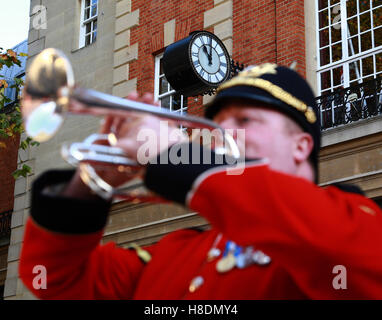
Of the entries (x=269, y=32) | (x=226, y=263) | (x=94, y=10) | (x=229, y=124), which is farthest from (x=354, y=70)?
(x=226, y=263)

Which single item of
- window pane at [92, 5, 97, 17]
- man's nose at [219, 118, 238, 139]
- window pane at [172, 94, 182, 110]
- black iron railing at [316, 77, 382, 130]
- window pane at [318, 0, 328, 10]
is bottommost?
man's nose at [219, 118, 238, 139]

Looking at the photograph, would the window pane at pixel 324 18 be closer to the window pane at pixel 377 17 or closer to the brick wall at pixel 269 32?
the brick wall at pixel 269 32

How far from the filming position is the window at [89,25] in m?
15.3

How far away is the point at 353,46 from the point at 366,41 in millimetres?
232

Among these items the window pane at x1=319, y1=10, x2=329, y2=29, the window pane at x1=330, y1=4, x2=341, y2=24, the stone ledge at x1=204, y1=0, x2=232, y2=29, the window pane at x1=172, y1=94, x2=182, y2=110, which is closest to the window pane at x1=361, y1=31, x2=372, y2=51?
the window pane at x1=330, y1=4, x2=341, y2=24

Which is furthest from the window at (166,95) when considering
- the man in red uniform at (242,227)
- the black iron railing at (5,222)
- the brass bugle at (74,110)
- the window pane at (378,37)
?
the brass bugle at (74,110)

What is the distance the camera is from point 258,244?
2043mm

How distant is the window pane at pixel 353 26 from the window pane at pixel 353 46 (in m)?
Result: 0.10

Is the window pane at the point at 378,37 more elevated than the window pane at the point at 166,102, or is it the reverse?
the window pane at the point at 166,102

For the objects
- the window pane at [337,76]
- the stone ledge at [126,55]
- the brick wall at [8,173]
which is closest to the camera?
the window pane at [337,76]

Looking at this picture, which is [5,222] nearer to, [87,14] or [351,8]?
[87,14]

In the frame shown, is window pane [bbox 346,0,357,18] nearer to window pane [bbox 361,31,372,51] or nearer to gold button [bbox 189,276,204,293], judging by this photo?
window pane [bbox 361,31,372,51]

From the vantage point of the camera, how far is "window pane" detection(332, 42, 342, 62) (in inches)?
433
